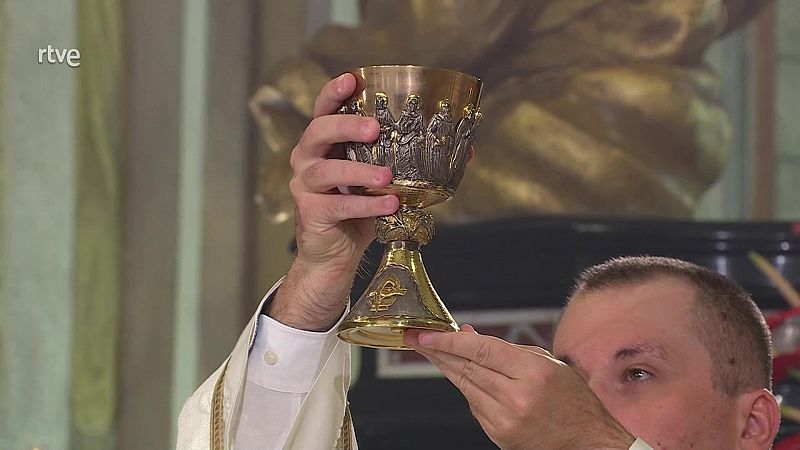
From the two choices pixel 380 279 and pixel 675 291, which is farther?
pixel 675 291

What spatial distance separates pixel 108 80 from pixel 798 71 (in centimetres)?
273

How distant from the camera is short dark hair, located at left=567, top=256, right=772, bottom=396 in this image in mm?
2396

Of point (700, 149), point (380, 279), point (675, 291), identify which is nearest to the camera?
point (380, 279)

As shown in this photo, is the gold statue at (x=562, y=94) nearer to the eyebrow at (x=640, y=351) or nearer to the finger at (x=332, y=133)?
the eyebrow at (x=640, y=351)

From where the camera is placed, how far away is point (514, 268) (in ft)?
14.2

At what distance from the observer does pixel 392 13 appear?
4.95 meters

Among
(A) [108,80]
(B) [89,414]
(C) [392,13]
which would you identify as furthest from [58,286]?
(C) [392,13]

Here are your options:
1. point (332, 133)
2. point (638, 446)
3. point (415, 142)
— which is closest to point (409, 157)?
point (415, 142)

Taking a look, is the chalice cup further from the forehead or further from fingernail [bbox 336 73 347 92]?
the forehead

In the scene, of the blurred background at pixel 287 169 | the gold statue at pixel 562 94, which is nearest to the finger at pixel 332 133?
the blurred background at pixel 287 169

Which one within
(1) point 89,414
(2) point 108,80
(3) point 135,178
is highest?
(2) point 108,80

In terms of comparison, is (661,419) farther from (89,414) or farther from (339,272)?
(89,414)

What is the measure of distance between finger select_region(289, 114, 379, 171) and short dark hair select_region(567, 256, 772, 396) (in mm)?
816

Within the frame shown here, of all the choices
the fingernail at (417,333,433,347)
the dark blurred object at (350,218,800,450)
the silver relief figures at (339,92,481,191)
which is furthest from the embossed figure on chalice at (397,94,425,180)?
the dark blurred object at (350,218,800,450)
